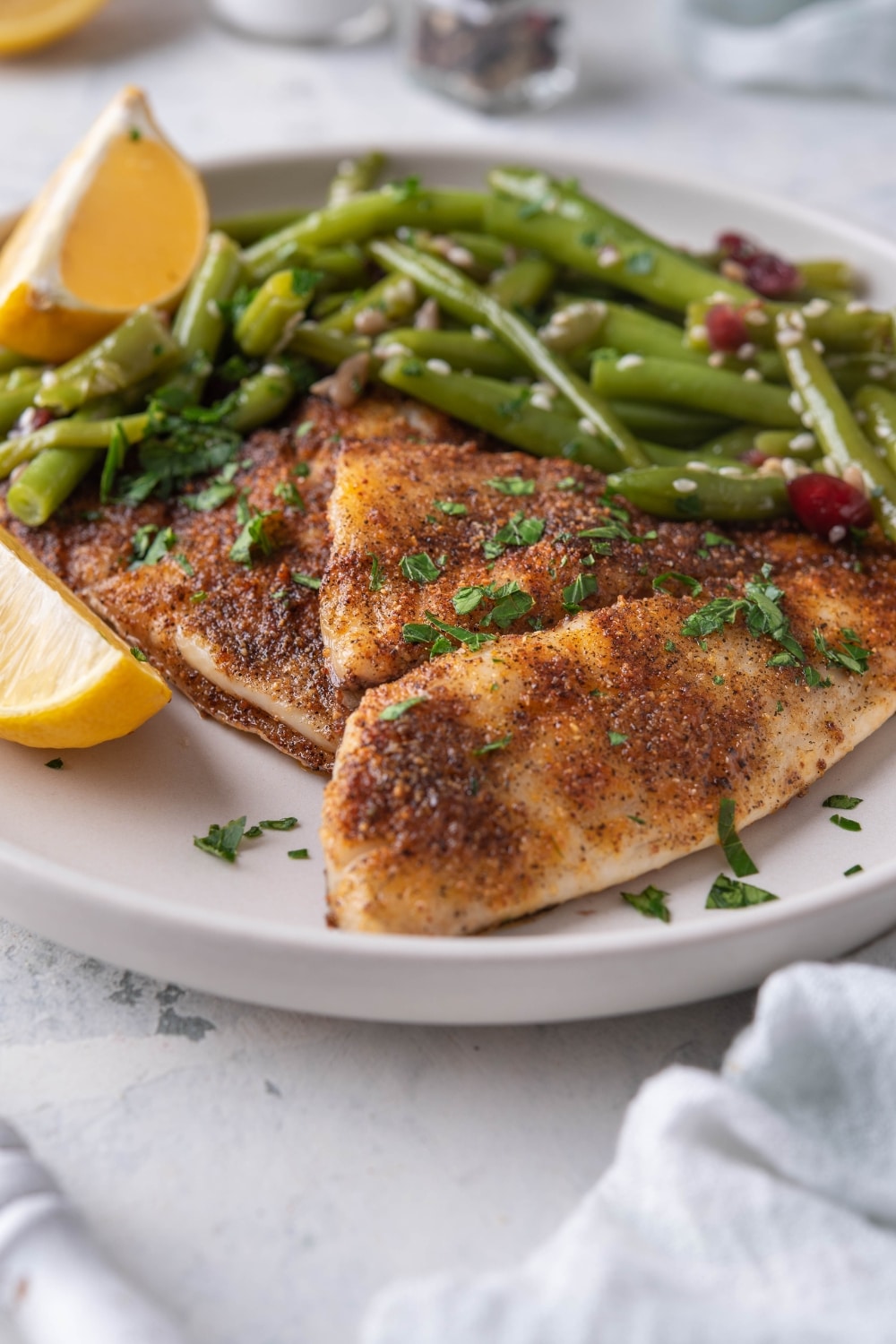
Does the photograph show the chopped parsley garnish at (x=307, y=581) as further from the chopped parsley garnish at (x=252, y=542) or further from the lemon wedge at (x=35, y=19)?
the lemon wedge at (x=35, y=19)

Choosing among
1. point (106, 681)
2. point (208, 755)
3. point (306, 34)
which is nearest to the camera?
point (106, 681)

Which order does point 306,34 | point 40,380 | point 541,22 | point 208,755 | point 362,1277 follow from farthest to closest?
point 306,34 → point 541,22 → point 40,380 → point 208,755 → point 362,1277

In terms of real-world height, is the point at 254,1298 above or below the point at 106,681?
below

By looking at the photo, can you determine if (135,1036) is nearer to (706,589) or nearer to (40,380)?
(706,589)

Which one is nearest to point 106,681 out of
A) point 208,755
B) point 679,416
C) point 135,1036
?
point 208,755

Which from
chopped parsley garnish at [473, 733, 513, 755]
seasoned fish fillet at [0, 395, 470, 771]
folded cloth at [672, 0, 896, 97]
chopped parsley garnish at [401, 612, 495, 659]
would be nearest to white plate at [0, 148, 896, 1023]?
seasoned fish fillet at [0, 395, 470, 771]

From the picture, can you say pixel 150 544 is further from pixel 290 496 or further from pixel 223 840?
pixel 223 840

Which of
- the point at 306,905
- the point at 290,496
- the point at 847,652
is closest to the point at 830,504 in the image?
the point at 847,652

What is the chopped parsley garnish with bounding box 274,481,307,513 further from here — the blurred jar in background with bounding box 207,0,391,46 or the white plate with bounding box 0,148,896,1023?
the blurred jar in background with bounding box 207,0,391,46

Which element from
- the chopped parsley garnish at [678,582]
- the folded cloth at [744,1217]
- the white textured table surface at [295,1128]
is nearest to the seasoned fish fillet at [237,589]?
the white textured table surface at [295,1128]
